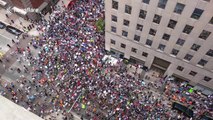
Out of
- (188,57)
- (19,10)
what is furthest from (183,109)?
(19,10)

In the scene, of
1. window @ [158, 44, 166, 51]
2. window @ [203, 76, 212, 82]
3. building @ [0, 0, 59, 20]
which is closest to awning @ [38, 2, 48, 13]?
building @ [0, 0, 59, 20]

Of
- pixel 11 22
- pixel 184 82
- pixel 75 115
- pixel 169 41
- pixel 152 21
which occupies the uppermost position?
pixel 152 21

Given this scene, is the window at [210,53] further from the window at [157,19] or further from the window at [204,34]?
the window at [157,19]

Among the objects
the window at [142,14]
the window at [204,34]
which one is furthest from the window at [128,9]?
the window at [204,34]

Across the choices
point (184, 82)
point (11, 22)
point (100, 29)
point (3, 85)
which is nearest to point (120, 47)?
point (100, 29)

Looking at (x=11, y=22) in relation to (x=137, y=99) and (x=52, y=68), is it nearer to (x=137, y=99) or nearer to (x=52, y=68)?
(x=52, y=68)

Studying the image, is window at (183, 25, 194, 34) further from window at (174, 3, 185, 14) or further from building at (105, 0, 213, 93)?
window at (174, 3, 185, 14)
